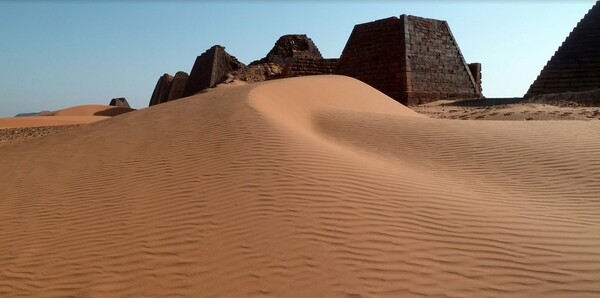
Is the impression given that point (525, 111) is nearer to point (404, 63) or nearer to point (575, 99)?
point (575, 99)

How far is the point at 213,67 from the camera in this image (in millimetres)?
26953

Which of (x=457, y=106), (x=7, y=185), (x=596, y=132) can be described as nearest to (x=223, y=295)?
(x=7, y=185)

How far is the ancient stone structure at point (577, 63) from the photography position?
18.6 m

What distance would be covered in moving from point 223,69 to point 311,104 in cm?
1876

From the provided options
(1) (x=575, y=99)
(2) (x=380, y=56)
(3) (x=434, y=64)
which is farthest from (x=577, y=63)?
(2) (x=380, y=56)

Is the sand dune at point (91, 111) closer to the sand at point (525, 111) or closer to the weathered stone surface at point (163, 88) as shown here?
the weathered stone surface at point (163, 88)

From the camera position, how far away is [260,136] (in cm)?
588

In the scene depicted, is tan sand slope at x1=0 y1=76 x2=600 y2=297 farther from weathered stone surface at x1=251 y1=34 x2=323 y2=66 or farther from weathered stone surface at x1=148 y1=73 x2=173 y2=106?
weathered stone surface at x1=148 y1=73 x2=173 y2=106

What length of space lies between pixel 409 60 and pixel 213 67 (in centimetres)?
1248

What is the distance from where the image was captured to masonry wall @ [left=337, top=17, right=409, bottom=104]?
2009 centimetres

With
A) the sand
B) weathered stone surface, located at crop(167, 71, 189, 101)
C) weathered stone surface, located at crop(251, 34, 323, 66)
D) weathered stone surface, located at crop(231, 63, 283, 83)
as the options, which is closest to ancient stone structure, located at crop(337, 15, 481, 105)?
the sand

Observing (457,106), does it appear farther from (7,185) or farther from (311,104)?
(7,185)

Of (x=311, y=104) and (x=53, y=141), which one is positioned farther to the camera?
(x=311, y=104)

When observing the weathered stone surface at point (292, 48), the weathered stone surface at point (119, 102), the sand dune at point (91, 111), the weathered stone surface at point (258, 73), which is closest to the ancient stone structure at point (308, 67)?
the weathered stone surface at point (258, 73)
